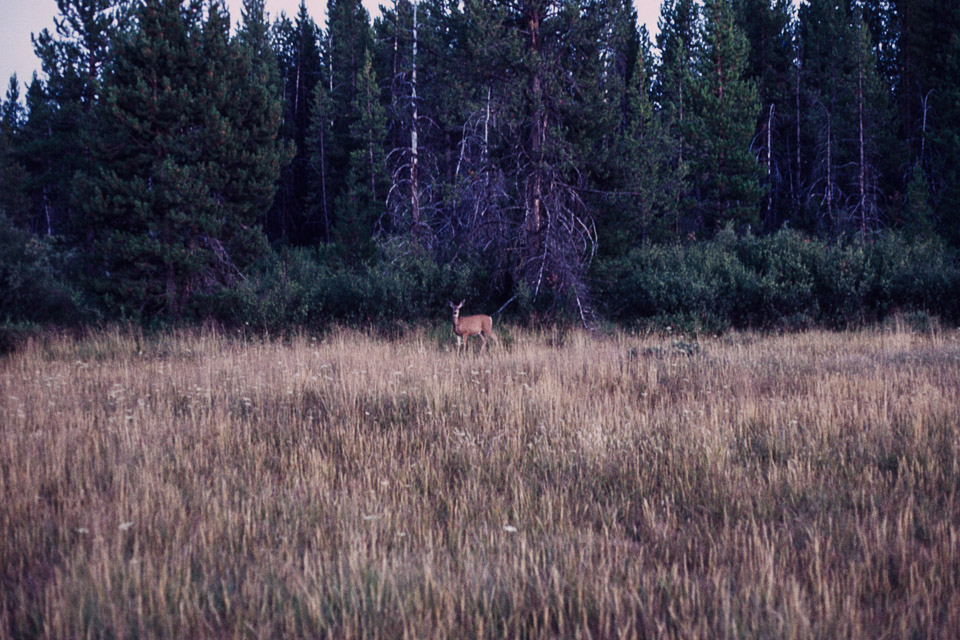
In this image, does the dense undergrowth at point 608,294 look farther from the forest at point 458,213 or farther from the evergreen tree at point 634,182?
the evergreen tree at point 634,182

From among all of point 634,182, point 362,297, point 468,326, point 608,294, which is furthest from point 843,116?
point 468,326

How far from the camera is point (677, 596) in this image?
2.90 meters

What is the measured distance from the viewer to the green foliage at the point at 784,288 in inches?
563

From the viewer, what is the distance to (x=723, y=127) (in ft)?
83.4

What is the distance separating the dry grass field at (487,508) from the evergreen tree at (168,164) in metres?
8.20

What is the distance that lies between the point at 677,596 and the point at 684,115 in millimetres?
28714

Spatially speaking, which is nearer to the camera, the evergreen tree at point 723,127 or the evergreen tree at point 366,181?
the evergreen tree at point 723,127

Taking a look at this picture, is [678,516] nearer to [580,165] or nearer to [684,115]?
[580,165]

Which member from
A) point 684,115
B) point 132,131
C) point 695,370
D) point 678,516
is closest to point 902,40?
point 684,115

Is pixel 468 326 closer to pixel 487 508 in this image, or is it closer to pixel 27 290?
pixel 487 508

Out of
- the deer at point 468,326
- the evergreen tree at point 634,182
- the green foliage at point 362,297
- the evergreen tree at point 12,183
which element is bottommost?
the deer at point 468,326

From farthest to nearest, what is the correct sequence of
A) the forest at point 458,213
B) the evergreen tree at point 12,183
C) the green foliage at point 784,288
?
the evergreen tree at point 12,183 → the green foliage at point 784,288 → the forest at point 458,213

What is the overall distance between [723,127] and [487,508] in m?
25.3

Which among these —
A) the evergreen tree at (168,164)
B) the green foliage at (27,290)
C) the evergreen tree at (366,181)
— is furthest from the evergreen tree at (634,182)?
the green foliage at (27,290)
